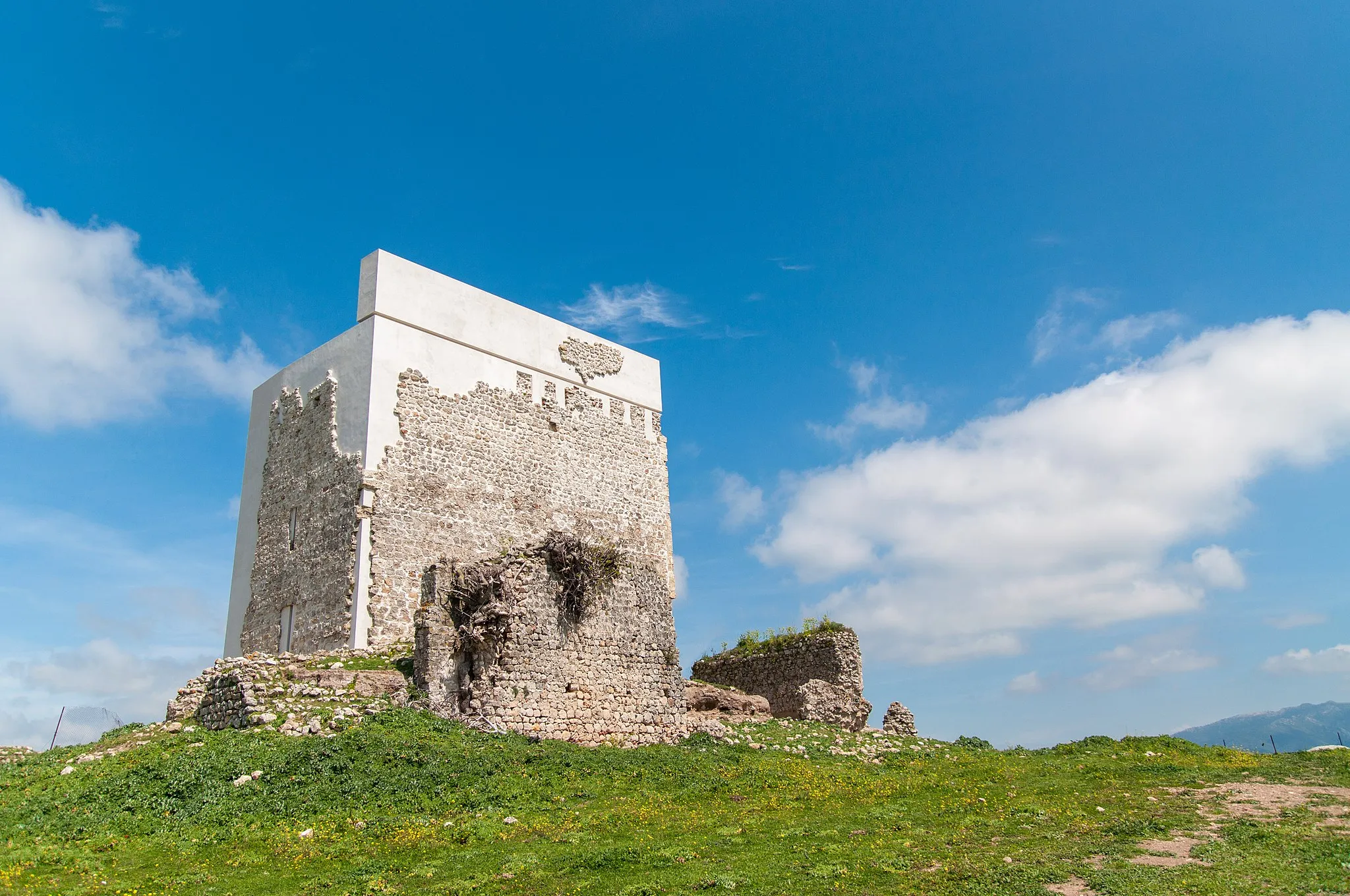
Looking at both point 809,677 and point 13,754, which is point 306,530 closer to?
point 13,754

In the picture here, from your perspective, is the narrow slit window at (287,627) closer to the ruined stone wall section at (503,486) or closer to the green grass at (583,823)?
the ruined stone wall section at (503,486)

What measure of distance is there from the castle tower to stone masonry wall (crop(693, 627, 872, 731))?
4305mm

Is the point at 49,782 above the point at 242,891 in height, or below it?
above

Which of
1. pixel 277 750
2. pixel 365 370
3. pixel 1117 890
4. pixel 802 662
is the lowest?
pixel 1117 890

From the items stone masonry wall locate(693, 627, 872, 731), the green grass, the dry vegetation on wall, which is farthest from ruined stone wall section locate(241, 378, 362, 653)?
stone masonry wall locate(693, 627, 872, 731)

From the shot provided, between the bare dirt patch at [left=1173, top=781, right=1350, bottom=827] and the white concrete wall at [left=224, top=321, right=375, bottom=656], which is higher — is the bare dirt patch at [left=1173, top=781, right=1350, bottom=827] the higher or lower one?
the lower one

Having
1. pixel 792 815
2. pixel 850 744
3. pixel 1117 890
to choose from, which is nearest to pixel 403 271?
pixel 850 744

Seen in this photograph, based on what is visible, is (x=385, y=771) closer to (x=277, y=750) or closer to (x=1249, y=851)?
(x=277, y=750)

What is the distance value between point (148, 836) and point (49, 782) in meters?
2.99

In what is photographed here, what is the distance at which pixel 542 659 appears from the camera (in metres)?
15.9

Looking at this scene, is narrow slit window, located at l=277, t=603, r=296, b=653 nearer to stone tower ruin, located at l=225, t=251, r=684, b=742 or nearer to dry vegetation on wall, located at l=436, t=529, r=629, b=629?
stone tower ruin, located at l=225, t=251, r=684, b=742

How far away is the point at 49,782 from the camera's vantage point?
12.1 m

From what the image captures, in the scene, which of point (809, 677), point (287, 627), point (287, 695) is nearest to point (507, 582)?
point (287, 695)

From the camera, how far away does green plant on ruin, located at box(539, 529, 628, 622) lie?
1638cm
